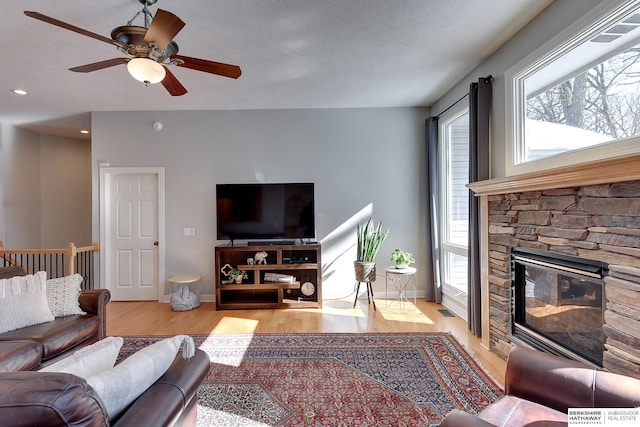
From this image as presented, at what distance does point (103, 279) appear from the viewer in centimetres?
437

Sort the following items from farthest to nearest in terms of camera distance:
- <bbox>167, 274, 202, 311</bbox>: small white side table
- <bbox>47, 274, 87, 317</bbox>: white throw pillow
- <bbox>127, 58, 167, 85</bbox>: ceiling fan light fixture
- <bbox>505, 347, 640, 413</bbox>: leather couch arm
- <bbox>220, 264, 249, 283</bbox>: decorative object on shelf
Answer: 1. <bbox>220, 264, 249, 283</bbox>: decorative object on shelf
2. <bbox>167, 274, 202, 311</bbox>: small white side table
3. <bbox>47, 274, 87, 317</bbox>: white throw pillow
4. <bbox>127, 58, 167, 85</bbox>: ceiling fan light fixture
5. <bbox>505, 347, 640, 413</bbox>: leather couch arm

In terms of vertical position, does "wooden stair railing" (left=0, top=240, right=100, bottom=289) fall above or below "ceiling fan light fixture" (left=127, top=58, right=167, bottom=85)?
below

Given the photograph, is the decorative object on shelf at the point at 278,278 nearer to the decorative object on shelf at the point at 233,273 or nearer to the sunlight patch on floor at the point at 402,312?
the decorative object on shelf at the point at 233,273

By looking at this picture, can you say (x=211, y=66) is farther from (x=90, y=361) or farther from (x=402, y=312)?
(x=402, y=312)

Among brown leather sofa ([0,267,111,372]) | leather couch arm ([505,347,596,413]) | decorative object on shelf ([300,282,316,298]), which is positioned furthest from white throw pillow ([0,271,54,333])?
leather couch arm ([505,347,596,413])

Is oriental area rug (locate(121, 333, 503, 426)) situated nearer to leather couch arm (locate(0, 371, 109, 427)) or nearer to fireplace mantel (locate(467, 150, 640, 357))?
fireplace mantel (locate(467, 150, 640, 357))

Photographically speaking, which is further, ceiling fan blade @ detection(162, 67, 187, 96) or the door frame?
the door frame

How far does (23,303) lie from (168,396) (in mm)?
2031

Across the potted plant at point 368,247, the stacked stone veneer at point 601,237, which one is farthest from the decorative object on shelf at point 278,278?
the stacked stone veneer at point 601,237

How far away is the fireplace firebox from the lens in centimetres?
188

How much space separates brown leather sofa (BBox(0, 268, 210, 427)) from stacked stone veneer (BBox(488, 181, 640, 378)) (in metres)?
2.13

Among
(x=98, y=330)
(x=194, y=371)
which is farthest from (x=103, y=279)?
(x=194, y=371)

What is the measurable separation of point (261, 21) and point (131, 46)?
94 centimetres

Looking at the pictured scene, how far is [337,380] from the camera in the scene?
89.7 inches
